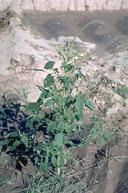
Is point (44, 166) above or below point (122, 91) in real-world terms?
below

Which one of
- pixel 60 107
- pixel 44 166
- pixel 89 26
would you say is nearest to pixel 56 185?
pixel 44 166

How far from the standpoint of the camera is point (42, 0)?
8.90 meters

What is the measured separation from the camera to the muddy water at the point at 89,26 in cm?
798

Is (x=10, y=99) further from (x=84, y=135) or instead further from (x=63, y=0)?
(x=63, y=0)

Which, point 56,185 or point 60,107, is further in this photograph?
point 56,185

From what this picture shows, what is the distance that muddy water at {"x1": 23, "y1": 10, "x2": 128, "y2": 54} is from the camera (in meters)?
7.98

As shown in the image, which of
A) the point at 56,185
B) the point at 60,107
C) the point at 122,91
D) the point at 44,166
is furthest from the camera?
the point at 122,91

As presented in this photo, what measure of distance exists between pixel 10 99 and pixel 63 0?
3642 mm

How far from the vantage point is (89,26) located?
334 inches

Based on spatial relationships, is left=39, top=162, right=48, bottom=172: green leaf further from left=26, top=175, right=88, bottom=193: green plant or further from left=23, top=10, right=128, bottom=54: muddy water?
left=23, top=10, right=128, bottom=54: muddy water

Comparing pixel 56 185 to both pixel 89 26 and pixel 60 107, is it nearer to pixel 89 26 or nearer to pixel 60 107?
pixel 60 107

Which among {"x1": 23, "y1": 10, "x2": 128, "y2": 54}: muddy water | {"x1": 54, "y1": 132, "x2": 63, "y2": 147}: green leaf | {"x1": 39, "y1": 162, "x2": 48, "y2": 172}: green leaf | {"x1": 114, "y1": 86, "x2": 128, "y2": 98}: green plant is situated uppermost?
{"x1": 23, "y1": 10, "x2": 128, "y2": 54}: muddy water

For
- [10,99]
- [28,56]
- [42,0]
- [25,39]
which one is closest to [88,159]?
[10,99]

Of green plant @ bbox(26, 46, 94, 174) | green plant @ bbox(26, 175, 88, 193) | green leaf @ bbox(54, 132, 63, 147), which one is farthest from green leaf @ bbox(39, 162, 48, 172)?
green leaf @ bbox(54, 132, 63, 147)
